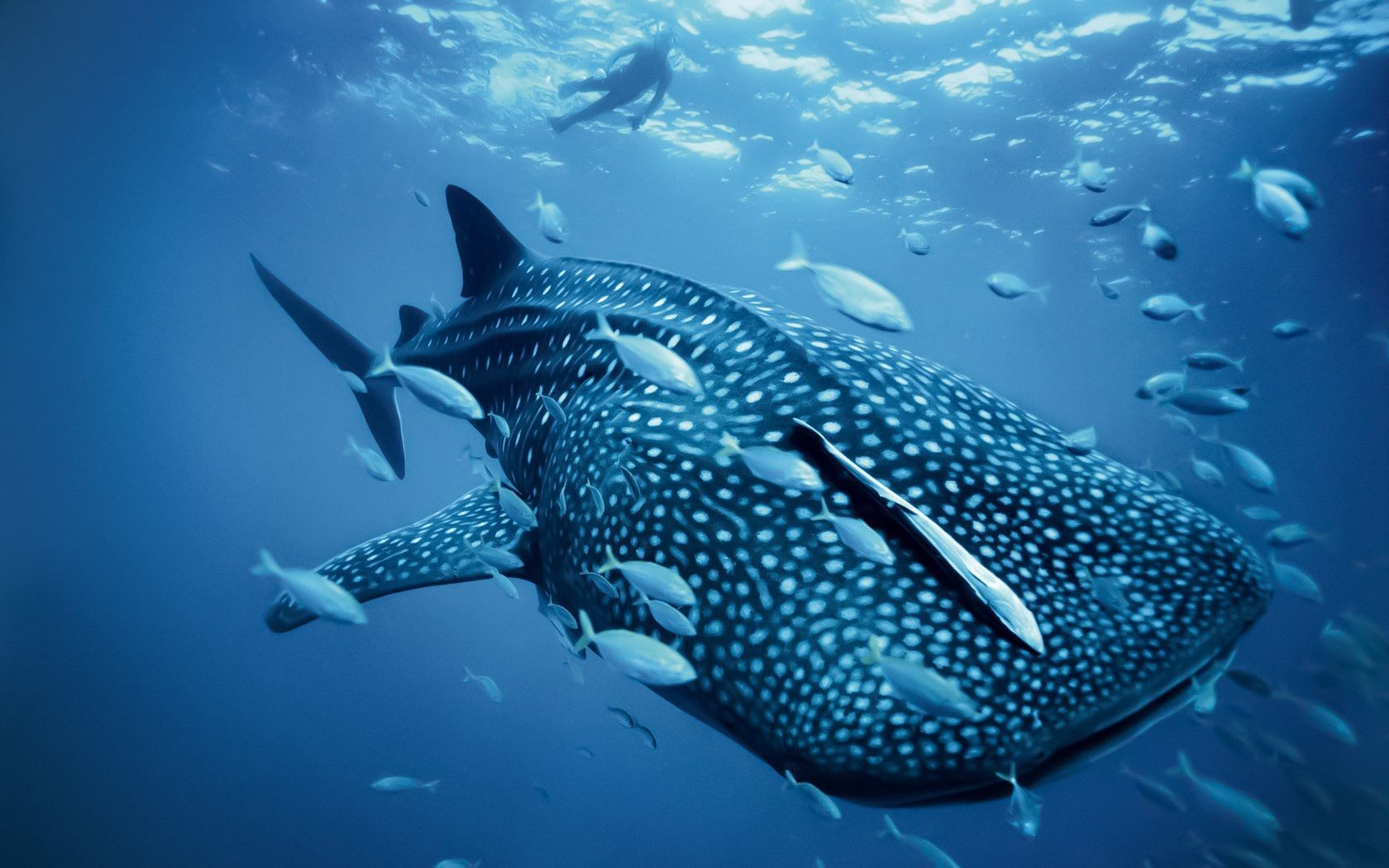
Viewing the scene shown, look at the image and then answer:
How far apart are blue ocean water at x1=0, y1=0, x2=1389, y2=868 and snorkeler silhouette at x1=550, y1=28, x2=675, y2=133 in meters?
1.81

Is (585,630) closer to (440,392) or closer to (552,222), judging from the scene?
(440,392)

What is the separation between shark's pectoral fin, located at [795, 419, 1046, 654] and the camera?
1.38m

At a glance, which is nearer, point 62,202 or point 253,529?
point 62,202

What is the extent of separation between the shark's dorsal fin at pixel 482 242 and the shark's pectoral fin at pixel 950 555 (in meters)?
3.58

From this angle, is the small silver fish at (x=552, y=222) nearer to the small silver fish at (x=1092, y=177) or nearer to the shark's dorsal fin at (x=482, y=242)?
the shark's dorsal fin at (x=482, y=242)

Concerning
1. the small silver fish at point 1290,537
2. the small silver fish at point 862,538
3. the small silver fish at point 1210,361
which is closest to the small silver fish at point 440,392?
→ the small silver fish at point 862,538

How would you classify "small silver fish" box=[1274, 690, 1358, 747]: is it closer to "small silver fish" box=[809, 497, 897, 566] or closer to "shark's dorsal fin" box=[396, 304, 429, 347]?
"small silver fish" box=[809, 497, 897, 566]

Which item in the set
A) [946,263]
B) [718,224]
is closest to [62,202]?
[718,224]

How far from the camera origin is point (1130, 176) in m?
20.7

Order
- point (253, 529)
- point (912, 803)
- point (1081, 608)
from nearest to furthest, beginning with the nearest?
point (912, 803) → point (1081, 608) → point (253, 529)

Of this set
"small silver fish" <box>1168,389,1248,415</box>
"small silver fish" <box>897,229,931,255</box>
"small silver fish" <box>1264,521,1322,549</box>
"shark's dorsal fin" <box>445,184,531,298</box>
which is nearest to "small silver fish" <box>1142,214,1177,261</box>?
"small silver fish" <box>1168,389,1248,415</box>

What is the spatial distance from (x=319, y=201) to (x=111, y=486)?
19362 millimetres

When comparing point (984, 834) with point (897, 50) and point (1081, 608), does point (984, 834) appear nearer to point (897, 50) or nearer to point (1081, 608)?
point (1081, 608)

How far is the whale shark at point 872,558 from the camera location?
4.68 feet
